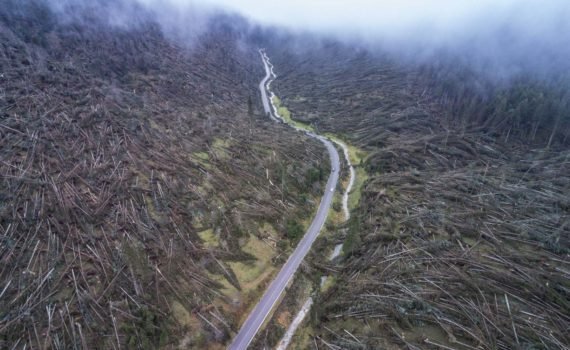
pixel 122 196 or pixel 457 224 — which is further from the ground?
pixel 457 224

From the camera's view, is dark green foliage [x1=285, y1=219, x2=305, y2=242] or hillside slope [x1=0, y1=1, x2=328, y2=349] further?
dark green foliage [x1=285, y1=219, x2=305, y2=242]

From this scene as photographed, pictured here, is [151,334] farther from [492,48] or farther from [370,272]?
[492,48]

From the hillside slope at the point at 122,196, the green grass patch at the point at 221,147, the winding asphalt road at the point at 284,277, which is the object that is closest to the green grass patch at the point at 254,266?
the hillside slope at the point at 122,196

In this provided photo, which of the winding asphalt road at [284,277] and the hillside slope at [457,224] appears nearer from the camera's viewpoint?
the hillside slope at [457,224]

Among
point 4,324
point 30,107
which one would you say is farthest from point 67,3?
point 4,324

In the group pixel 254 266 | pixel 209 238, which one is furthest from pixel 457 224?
pixel 209 238

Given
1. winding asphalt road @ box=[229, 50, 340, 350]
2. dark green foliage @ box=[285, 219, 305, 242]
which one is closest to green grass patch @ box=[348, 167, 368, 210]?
winding asphalt road @ box=[229, 50, 340, 350]

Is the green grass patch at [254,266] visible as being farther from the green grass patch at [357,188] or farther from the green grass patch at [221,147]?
the green grass patch at [221,147]

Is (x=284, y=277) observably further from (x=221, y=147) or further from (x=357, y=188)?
(x=221, y=147)

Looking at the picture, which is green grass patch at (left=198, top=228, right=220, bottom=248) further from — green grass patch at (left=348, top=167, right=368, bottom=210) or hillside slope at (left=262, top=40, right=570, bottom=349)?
green grass patch at (left=348, top=167, right=368, bottom=210)

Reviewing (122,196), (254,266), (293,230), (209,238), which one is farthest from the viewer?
(293,230)

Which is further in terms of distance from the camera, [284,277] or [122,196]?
[122,196]

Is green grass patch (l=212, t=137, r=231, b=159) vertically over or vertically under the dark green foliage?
under
